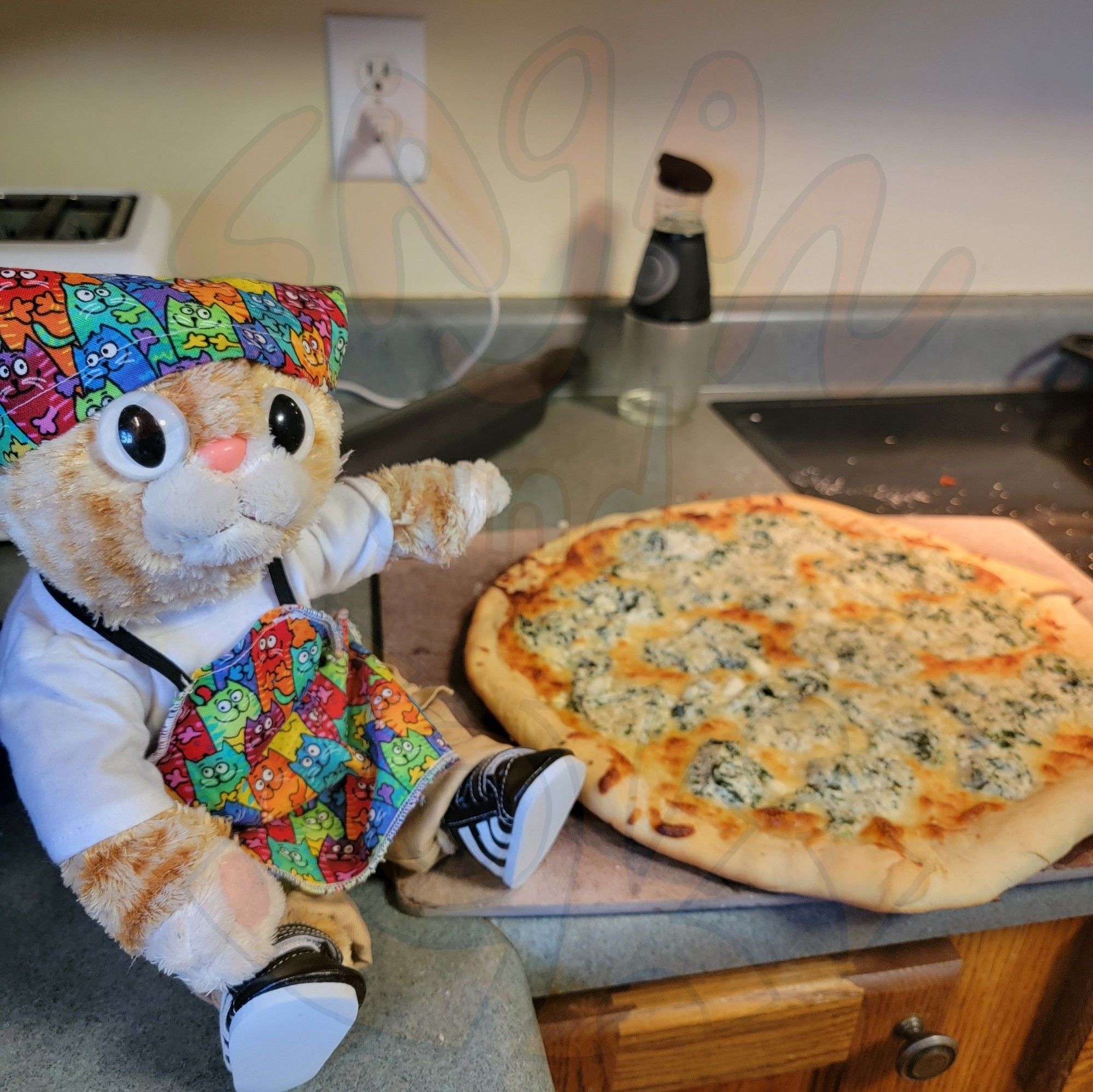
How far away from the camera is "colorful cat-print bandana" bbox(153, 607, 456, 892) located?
0.44 m

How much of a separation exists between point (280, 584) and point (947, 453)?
775 mm

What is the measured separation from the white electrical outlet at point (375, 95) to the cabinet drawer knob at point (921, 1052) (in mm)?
788

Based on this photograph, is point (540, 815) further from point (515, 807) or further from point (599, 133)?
point (599, 133)

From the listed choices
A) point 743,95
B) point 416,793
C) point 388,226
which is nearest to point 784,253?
point 743,95

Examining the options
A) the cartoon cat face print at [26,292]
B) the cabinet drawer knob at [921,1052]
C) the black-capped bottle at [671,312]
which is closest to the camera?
the cartoon cat face print at [26,292]

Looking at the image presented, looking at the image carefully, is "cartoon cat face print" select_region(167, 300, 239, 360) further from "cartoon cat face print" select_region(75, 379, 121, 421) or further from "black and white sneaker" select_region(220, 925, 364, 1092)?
"black and white sneaker" select_region(220, 925, 364, 1092)

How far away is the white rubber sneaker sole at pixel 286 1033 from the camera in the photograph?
1.31 ft

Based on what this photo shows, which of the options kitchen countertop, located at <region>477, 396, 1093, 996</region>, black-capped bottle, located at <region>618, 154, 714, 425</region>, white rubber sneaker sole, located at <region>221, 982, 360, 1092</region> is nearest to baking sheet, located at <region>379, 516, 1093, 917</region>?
kitchen countertop, located at <region>477, 396, 1093, 996</region>

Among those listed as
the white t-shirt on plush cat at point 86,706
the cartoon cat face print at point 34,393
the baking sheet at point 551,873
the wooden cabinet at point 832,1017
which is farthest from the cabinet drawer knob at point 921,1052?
the cartoon cat face print at point 34,393

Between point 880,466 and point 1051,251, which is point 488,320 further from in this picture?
point 1051,251

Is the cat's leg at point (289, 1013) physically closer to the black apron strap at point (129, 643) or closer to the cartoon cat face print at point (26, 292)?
the black apron strap at point (129, 643)

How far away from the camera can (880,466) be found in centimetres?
97

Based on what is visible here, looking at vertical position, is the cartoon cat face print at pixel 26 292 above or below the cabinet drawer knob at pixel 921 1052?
above

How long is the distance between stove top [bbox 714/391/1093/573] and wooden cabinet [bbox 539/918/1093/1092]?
1.23 ft
